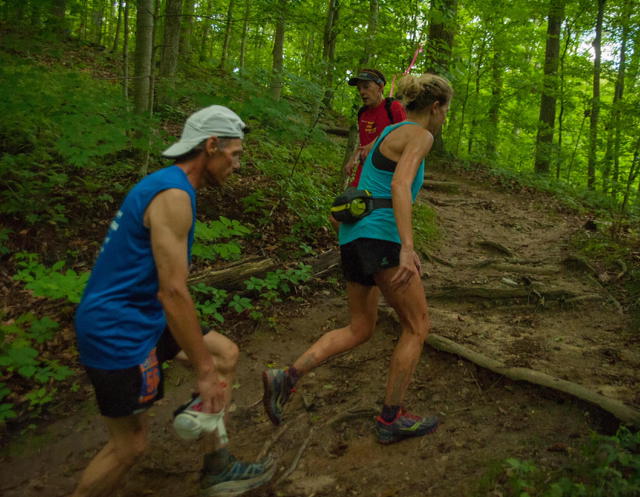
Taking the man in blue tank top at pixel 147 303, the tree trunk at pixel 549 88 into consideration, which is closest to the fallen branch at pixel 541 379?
the man in blue tank top at pixel 147 303

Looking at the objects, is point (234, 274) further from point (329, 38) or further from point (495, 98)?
point (495, 98)

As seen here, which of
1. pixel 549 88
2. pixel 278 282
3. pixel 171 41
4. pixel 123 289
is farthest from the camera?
pixel 549 88

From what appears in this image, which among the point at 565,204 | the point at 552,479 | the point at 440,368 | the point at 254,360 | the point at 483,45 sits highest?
the point at 483,45

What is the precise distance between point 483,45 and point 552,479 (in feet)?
52.1

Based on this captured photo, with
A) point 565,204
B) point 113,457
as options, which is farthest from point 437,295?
point 565,204

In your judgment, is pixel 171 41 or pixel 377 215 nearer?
pixel 377 215

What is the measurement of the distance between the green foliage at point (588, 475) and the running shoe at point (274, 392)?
1.37 m

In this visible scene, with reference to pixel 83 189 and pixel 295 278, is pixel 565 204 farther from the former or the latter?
pixel 83 189

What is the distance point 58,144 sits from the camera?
4.96 metres

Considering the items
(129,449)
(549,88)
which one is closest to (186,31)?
(549,88)

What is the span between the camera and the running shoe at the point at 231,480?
2572 millimetres

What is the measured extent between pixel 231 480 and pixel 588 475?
1.92 m

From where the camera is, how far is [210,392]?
2.21 m

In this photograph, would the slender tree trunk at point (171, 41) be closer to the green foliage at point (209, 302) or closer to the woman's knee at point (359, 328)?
the green foliage at point (209, 302)
